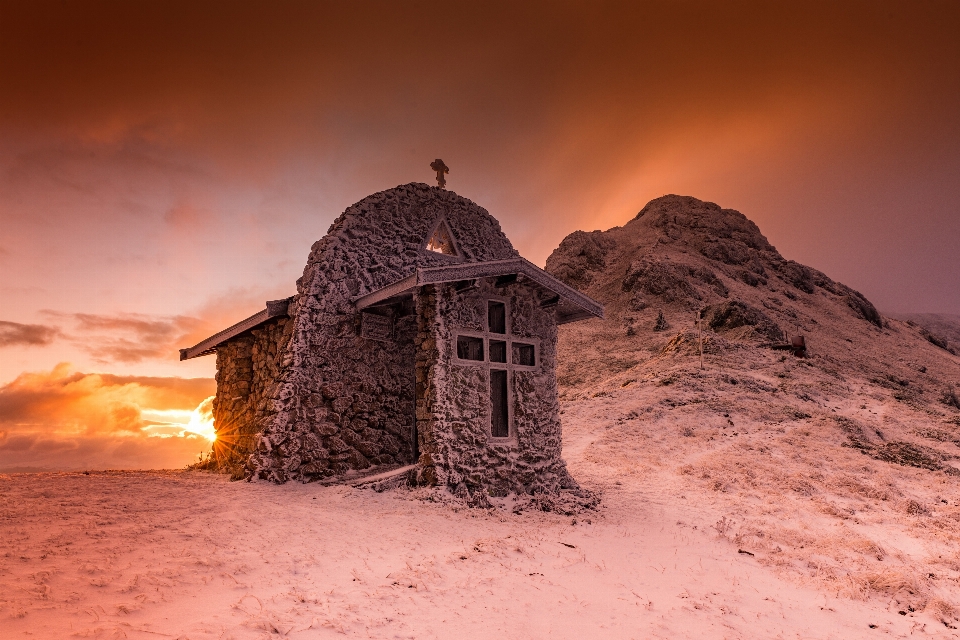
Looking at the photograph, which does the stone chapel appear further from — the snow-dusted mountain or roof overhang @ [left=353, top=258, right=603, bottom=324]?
the snow-dusted mountain

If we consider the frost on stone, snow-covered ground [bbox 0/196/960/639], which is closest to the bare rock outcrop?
snow-covered ground [bbox 0/196/960/639]

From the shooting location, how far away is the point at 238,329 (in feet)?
41.3

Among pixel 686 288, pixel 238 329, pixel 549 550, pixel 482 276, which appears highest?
pixel 686 288

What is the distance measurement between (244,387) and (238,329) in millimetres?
1483

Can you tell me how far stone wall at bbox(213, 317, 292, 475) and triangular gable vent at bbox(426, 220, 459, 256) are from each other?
13.6 ft

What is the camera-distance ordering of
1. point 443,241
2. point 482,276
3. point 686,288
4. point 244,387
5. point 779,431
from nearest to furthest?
point 482,276
point 244,387
point 443,241
point 779,431
point 686,288

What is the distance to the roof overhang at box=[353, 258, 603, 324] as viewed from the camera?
9242 mm

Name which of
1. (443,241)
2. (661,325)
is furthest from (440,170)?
(661,325)

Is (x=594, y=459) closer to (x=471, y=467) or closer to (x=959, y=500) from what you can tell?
(x=471, y=467)

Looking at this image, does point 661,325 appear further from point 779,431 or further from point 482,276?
point 482,276

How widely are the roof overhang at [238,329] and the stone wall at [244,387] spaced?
0.29 meters

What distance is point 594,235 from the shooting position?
66.4 metres

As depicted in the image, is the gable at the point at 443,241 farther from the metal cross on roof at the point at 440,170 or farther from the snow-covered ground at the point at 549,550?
the snow-covered ground at the point at 549,550

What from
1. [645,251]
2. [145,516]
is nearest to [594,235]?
[645,251]
